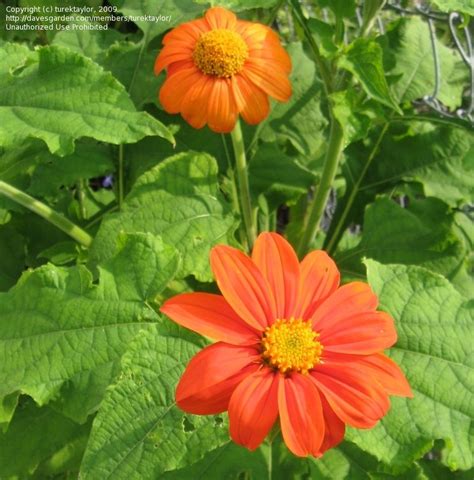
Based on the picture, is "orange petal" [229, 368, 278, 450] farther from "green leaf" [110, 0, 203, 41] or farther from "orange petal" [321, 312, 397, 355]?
"green leaf" [110, 0, 203, 41]

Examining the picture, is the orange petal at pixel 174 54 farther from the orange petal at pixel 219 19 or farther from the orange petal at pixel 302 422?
the orange petal at pixel 302 422

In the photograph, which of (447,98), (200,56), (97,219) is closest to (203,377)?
(200,56)

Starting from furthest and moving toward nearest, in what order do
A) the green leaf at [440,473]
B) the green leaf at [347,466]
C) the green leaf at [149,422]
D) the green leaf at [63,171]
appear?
the green leaf at [63,171], the green leaf at [440,473], the green leaf at [347,466], the green leaf at [149,422]

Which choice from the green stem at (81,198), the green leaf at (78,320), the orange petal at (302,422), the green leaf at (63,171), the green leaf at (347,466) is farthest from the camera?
the green stem at (81,198)

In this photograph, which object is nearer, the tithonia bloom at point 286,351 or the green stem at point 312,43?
the tithonia bloom at point 286,351

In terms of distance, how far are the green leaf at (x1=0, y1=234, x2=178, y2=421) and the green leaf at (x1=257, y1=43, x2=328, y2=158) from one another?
56 cm

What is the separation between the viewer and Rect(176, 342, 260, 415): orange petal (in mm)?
762

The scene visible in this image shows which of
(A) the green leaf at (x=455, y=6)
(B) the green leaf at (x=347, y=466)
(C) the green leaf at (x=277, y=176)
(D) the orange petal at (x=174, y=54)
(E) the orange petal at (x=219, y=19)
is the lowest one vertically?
(B) the green leaf at (x=347, y=466)

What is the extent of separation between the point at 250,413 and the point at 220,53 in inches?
24.3

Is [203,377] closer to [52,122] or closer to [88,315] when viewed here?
[88,315]

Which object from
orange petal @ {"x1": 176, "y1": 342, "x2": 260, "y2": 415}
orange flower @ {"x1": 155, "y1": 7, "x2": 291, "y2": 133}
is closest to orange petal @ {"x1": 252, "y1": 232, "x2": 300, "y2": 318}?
orange petal @ {"x1": 176, "y1": 342, "x2": 260, "y2": 415}

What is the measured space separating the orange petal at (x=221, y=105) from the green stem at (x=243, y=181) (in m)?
0.08

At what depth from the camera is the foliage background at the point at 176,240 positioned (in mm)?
911

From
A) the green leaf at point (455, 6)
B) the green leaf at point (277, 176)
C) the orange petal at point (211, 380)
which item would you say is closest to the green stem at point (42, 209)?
the green leaf at point (277, 176)
